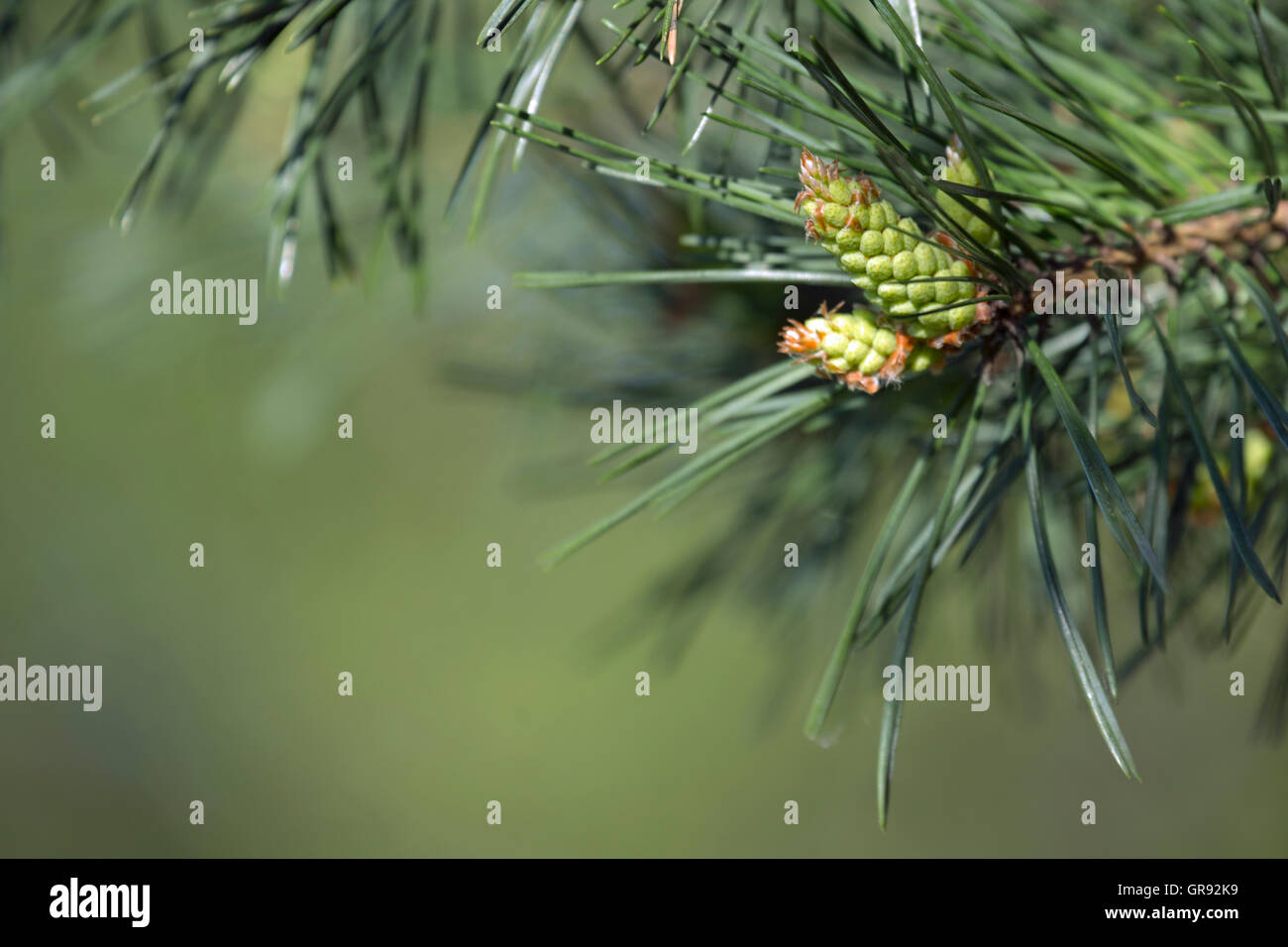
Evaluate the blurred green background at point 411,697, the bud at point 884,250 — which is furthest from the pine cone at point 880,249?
the blurred green background at point 411,697

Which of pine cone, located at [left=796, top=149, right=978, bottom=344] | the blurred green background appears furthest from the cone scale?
the blurred green background

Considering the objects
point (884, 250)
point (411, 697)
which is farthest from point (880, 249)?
point (411, 697)

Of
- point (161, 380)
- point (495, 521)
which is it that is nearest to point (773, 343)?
point (495, 521)

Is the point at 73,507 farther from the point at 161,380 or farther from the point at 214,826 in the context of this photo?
the point at 214,826

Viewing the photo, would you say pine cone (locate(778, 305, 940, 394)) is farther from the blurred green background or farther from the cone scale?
the blurred green background

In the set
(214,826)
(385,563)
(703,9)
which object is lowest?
(214,826)

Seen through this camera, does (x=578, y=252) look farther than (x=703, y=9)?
Yes

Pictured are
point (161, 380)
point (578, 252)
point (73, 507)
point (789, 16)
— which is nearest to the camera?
point (789, 16)
